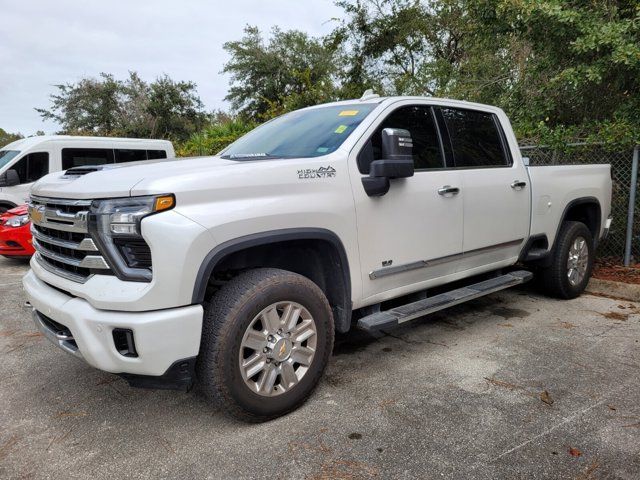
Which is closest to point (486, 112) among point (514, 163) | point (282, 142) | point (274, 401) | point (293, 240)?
point (514, 163)

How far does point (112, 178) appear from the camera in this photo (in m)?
2.59

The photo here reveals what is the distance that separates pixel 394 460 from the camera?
2.41 m

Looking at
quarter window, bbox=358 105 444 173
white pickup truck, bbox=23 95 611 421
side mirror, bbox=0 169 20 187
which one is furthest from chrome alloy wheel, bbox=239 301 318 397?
side mirror, bbox=0 169 20 187

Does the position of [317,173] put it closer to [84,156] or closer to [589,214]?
[589,214]

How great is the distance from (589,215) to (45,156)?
9.42 m

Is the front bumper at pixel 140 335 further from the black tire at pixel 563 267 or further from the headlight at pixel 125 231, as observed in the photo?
the black tire at pixel 563 267

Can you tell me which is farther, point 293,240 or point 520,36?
point 520,36

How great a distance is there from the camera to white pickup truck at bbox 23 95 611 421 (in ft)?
7.80

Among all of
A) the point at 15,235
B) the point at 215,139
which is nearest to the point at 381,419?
the point at 15,235

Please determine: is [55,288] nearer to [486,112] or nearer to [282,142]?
[282,142]

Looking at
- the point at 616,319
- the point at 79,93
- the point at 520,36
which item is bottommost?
the point at 616,319

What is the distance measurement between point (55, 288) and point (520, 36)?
648 cm

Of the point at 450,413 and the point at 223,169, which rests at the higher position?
the point at 223,169

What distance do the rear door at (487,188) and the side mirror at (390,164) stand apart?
918 millimetres
